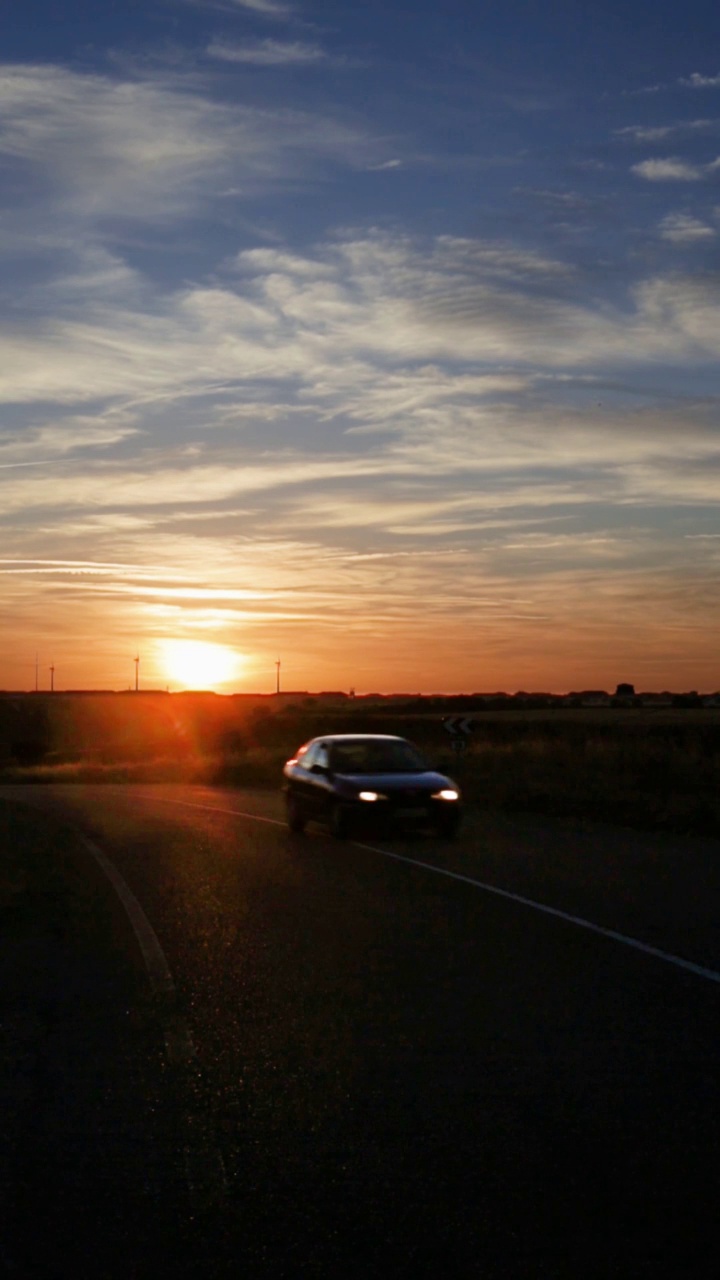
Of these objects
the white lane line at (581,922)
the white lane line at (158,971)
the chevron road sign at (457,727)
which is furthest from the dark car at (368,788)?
the chevron road sign at (457,727)

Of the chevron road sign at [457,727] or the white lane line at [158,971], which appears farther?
the chevron road sign at [457,727]

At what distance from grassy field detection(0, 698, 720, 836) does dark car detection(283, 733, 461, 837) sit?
0.92 metres

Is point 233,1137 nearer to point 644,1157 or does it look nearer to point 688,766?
point 644,1157

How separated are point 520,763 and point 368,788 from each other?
725 inches

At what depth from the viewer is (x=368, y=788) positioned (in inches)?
778

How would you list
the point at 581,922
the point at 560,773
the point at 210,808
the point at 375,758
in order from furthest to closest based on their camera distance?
the point at 560,773 → the point at 210,808 → the point at 375,758 → the point at 581,922

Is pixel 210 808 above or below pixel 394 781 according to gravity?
below

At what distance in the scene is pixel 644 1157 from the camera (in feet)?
18.1

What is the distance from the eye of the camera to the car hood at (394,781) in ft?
65.1

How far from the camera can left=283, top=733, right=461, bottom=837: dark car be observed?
64.7ft

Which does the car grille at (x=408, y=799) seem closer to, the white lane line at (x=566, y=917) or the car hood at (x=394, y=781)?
the car hood at (x=394, y=781)

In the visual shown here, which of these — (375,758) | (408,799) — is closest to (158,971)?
(408,799)

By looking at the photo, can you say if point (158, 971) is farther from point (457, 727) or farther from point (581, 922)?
point (457, 727)

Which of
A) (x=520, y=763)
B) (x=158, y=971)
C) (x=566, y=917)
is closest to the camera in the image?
(x=158, y=971)
